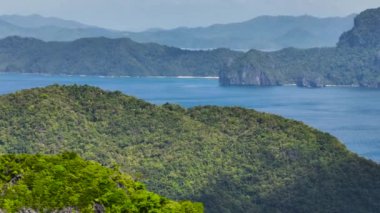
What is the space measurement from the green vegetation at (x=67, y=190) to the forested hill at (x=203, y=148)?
28.3 metres

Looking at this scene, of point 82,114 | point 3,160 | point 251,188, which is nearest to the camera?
point 3,160

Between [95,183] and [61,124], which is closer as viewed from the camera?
[95,183]

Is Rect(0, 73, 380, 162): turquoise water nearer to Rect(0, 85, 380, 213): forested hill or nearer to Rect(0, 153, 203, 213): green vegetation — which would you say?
Rect(0, 85, 380, 213): forested hill

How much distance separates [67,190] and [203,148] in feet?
123

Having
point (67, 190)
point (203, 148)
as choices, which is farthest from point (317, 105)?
point (67, 190)

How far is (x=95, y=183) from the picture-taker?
20.1m

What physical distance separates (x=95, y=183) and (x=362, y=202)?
36.1 meters

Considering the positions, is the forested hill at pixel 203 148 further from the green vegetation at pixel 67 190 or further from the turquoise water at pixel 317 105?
the green vegetation at pixel 67 190

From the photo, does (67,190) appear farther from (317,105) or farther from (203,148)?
(317,105)

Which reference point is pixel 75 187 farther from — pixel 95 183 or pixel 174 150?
pixel 174 150

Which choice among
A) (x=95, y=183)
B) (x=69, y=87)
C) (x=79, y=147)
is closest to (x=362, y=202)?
(x=79, y=147)

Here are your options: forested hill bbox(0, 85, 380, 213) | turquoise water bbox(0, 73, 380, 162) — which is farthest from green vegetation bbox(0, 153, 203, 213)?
turquoise water bbox(0, 73, 380, 162)

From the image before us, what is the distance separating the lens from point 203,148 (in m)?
56.7

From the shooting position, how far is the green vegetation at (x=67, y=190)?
19.1 metres
